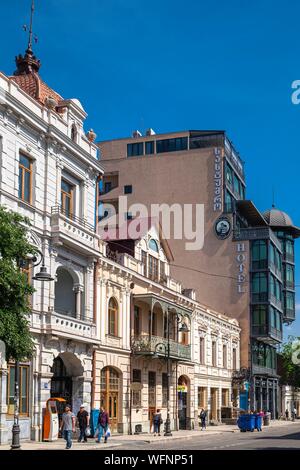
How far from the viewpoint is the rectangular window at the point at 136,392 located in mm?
42025

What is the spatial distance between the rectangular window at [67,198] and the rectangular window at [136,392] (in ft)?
38.1

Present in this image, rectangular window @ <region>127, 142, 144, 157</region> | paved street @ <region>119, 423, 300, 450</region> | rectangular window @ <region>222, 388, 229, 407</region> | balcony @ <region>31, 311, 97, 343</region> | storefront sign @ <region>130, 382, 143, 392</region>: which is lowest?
paved street @ <region>119, 423, 300, 450</region>

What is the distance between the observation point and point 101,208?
67.5 metres

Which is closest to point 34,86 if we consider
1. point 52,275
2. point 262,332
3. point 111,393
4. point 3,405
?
point 52,275

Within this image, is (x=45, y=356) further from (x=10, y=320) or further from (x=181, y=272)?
(x=181, y=272)

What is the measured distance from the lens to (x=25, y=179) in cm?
3133

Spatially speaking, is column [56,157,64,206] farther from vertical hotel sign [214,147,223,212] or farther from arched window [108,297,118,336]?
vertical hotel sign [214,147,223,212]

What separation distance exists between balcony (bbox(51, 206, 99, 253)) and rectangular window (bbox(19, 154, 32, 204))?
1660 millimetres

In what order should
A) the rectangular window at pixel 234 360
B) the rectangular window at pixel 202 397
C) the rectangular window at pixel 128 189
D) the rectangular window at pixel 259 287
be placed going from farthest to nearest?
1. the rectangular window at pixel 128 189
2. the rectangular window at pixel 259 287
3. the rectangular window at pixel 234 360
4. the rectangular window at pixel 202 397

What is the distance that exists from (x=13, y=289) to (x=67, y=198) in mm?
13851

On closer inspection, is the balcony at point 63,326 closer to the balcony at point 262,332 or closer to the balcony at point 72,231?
the balcony at point 72,231

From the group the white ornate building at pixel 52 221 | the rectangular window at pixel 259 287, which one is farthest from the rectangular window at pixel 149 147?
the white ornate building at pixel 52 221

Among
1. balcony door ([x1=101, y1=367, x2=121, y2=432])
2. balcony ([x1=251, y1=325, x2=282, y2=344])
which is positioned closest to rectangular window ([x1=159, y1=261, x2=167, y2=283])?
balcony door ([x1=101, y1=367, x2=121, y2=432])

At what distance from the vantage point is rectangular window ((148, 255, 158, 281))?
153 feet
